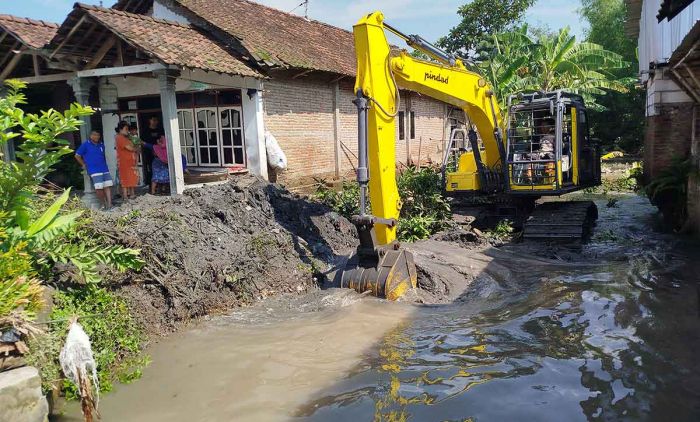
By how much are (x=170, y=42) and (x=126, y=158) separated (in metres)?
2.39

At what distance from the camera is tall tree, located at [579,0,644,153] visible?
3000cm

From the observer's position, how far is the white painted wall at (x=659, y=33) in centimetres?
1041

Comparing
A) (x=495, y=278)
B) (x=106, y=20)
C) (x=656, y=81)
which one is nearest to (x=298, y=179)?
(x=106, y=20)

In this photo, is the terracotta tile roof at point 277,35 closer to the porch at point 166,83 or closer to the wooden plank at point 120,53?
the porch at point 166,83

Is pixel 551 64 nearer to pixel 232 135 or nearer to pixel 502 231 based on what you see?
pixel 502 231

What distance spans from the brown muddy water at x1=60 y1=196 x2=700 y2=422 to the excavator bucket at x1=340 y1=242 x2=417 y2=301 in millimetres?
173

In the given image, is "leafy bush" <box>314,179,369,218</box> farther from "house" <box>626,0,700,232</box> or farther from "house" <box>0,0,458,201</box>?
"house" <box>626,0,700,232</box>

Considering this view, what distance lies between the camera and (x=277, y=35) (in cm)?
1457

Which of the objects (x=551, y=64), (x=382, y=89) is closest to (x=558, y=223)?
(x=382, y=89)

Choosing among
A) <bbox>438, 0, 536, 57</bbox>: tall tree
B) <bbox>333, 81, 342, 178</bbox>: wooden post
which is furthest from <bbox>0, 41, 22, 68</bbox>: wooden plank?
<bbox>438, 0, 536, 57</bbox>: tall tree

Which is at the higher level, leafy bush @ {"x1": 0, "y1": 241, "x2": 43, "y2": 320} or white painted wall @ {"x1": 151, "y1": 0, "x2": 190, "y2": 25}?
white painted wall @ {"x1": 151, "y1": 0, "x2": 190, "y2": 25}

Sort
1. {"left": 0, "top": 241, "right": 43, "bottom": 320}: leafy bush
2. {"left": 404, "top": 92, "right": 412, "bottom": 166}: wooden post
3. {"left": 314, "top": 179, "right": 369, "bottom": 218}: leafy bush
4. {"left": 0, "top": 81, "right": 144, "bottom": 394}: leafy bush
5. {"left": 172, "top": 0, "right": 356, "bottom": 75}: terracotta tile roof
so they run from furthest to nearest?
1. {"left": 404, "top": 92, "right": 412, "bottom": 166}: wooden post
2. {"left": 172, "top": 0, "right": 356, "bottom": 75}: terracotta tile roof
3. {"left": 314, "top": 179, "right": 369, "bottom": 218}: leafy bush
4. {"left": 0, "top": 81, "right": 144, "bottom": 394}: leafy bush
5. {"left": 0, "top": 241, "right": 43, "bottom": 320}: leafy bush

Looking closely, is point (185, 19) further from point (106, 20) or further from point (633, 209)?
point (633, 209)

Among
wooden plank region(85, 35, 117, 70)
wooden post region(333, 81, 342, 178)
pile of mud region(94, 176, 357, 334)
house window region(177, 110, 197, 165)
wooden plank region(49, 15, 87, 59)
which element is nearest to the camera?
pile of mud region(94, 176, 357, 334)
